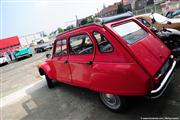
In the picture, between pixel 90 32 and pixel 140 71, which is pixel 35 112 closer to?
pixel 90 32

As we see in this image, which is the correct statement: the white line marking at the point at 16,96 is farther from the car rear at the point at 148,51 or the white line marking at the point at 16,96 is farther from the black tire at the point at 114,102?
the car rear at the point at 148,51

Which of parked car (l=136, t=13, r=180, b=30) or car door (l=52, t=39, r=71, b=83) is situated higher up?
parked car (l=136, t=13, r=180, b=30)

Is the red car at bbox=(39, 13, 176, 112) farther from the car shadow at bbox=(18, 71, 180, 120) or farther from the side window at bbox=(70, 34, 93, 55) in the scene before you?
the car shadow at bbox=(18, 71, 180, 120)

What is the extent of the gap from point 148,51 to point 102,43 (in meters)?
0.89

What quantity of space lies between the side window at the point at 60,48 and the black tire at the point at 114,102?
1.71 meters

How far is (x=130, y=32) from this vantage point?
11.6 feet

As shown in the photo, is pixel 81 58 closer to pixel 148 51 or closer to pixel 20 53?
pixel 148 51

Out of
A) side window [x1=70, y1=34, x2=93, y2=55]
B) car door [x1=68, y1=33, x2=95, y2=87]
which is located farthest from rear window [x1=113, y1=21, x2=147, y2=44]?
side window [x1=70, y1=34, x2=93, y2=55]

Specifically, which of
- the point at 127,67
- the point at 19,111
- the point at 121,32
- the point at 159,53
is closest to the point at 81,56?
the point at 121,32

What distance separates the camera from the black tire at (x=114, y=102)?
3.22m

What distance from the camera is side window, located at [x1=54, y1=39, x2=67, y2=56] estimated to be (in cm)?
455

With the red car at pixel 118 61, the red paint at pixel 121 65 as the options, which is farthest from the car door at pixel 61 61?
the red paint at pixel 121 65

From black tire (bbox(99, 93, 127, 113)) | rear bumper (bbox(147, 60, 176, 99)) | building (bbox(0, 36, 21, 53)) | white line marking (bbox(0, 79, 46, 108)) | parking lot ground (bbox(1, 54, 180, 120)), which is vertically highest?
rear bumper (bbox(147, 60, 176, 99))

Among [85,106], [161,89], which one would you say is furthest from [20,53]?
[161,89]
